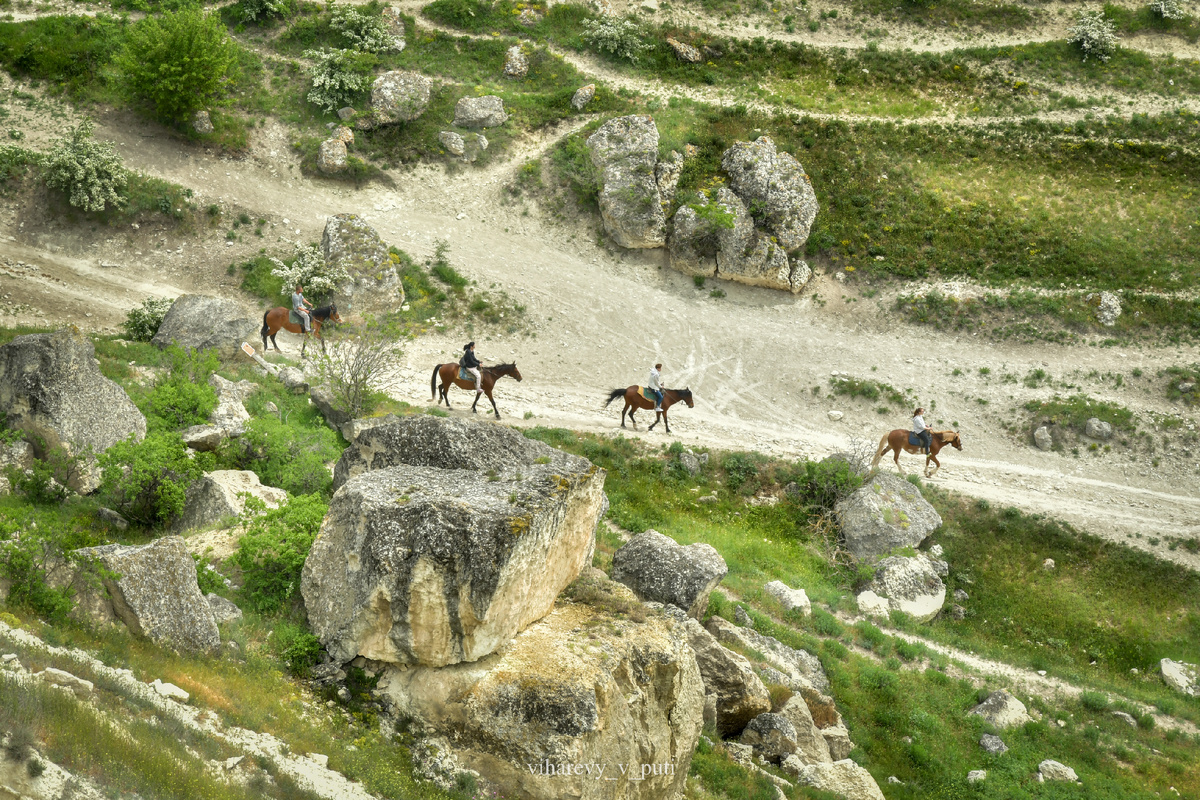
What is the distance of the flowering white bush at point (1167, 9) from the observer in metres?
51.1

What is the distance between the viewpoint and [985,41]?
2016 inches

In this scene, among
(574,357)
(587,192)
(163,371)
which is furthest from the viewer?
(587,192)

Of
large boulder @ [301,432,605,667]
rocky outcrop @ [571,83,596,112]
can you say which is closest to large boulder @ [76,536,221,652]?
large boulder @ [301,432,605,667]

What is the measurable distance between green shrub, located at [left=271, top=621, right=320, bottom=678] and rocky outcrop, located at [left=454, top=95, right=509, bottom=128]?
3555 centimetres

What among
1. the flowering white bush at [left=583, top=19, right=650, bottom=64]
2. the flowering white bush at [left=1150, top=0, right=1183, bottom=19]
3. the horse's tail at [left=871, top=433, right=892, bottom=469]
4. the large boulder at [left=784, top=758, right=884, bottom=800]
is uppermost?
the flowering white bush at [left=1150, top=0, right=1183, bottom=19]

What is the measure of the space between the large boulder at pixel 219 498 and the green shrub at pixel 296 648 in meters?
4.46

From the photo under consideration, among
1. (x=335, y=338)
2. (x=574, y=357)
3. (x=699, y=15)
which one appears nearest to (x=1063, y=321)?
(x=574, y=357)

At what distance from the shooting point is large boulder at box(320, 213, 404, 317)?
38500 millimetres

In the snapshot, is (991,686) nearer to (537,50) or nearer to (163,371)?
(163,371)

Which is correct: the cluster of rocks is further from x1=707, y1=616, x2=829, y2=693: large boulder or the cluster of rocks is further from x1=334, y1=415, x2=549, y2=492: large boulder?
x1=334, y1=415, x2=549, y2=492: large boulder

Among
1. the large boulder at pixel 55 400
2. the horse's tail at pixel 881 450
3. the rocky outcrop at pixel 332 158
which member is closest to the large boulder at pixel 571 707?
the large boulder at pixel 55 400

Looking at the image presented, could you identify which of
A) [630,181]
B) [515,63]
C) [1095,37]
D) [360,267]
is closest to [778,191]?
[630,181]

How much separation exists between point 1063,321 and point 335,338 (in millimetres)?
37440

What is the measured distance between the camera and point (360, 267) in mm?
38719
